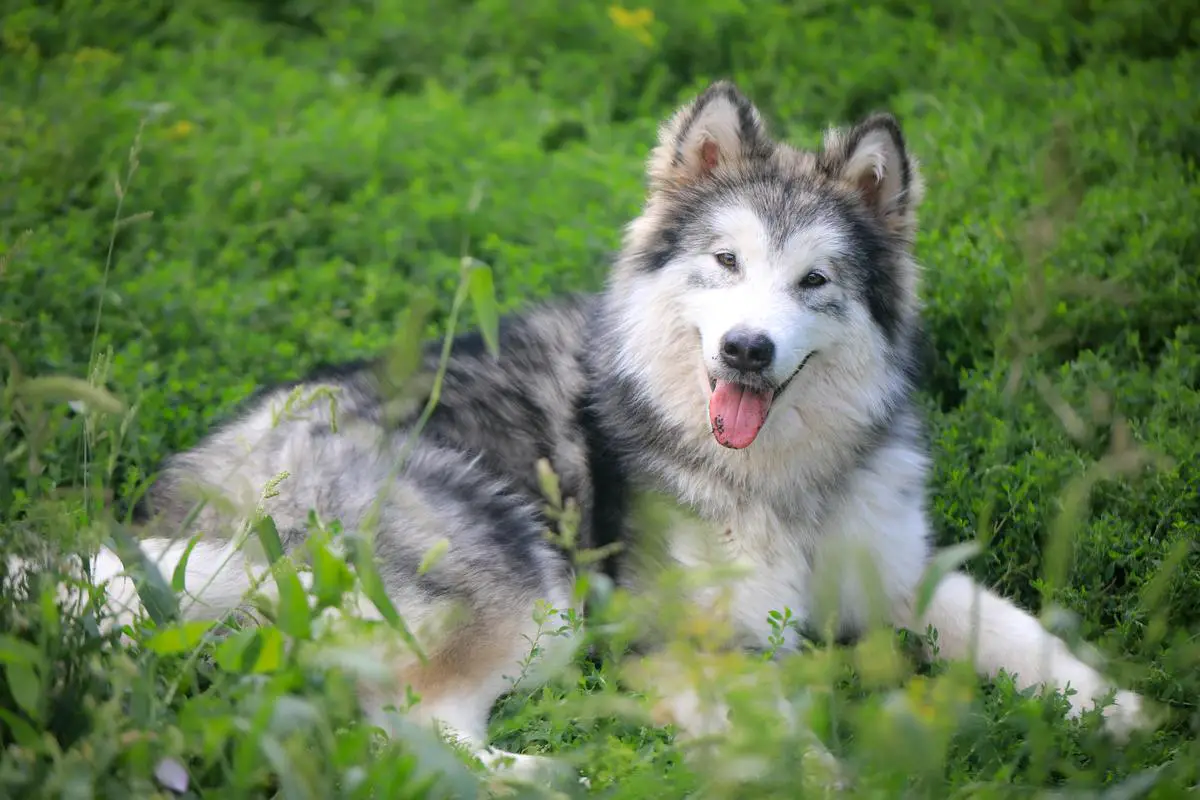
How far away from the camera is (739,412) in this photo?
10.8 ft

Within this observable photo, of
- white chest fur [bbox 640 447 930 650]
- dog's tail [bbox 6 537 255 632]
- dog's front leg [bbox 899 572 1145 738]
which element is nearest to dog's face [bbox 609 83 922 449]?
white chest fur [bbox 640 447 930 650]

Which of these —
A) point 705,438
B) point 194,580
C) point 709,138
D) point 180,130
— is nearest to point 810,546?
point 705,438

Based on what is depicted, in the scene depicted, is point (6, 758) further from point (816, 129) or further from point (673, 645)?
point (816, 129)

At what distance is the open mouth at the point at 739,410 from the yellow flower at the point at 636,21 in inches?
163

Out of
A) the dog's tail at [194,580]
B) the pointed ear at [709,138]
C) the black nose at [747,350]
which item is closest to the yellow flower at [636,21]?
the pointed ear at [709,138]

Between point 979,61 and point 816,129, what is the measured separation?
1008mm

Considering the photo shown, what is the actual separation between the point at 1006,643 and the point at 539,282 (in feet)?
8.57

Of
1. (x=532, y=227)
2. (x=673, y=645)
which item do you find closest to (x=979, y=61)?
(x=532, y=227)

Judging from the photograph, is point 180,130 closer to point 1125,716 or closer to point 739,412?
point 739,412

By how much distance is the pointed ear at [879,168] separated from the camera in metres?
3.38

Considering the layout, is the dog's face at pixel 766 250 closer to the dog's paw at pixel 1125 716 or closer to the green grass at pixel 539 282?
the green grass at pixel 539 282

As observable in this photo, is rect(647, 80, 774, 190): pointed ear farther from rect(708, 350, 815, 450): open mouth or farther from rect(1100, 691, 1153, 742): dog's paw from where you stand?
rect(1100, 691, 1153, 742): dog's paw

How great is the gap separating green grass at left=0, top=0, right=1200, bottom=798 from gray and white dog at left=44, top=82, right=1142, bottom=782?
0.77 ft

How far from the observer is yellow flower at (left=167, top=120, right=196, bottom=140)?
6035 mm
